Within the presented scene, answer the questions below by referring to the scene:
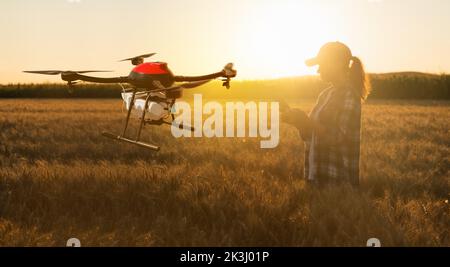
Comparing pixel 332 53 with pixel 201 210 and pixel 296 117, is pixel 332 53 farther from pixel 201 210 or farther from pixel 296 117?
pixel 201 210

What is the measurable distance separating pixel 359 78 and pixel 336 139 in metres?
0.77

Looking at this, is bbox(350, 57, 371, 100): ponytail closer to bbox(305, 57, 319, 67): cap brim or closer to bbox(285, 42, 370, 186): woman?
bbox(285, 42, 370, 186): woman

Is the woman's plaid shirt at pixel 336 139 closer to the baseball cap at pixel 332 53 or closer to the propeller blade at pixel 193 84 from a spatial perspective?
the baseball cap at pixel 332 53

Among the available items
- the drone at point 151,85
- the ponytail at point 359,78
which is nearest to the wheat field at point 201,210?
the ponytail at point 359,78

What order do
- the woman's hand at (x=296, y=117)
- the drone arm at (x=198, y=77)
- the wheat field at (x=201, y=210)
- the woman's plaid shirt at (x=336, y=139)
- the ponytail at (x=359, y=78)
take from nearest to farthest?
the drone arm at (x=198, y=77), the wheat field at (x=201, y=210), the woman's hand at (x=296, y=117), the ponytail at (x=359, y=78), the woman's plaid shirt at (x=336, y=139)

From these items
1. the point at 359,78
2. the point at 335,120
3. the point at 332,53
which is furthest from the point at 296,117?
the point at 359,78

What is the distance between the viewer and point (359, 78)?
5.93 meters

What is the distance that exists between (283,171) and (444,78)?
2517 inches

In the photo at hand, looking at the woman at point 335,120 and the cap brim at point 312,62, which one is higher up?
the cap brim at point 312,62

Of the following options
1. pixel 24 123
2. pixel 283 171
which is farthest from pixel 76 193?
pixel 24 123

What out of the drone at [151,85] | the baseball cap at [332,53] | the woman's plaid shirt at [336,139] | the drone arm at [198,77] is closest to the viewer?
the drone at [151,85]

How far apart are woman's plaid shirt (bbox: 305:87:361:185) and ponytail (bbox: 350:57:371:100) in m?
0.08

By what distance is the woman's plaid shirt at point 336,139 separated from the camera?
6012 mm

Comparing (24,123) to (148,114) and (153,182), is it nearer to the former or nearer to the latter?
(153,182)
